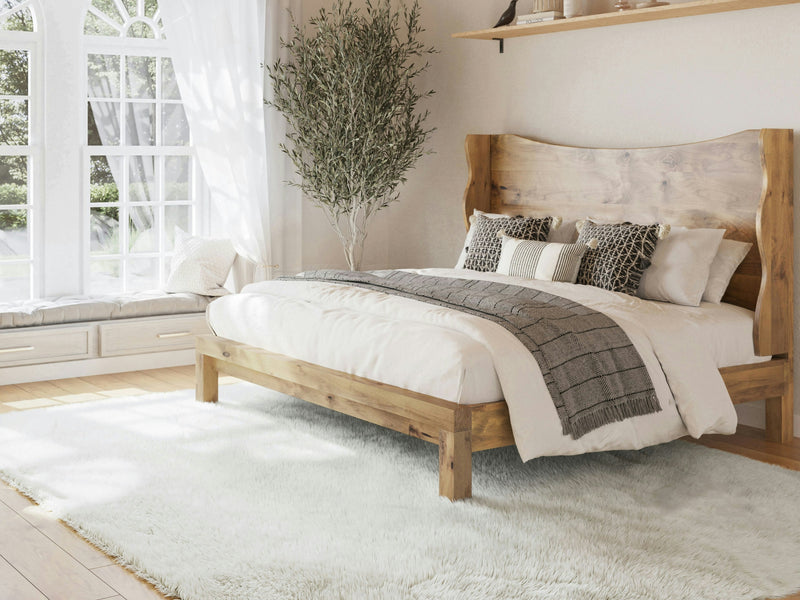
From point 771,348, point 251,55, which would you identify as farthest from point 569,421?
point 251,55

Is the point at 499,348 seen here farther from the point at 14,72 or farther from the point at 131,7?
the point at 131,7

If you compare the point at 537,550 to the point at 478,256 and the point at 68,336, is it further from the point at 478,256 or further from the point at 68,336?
the point at 68,336

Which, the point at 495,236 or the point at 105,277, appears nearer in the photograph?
the point at 495,236

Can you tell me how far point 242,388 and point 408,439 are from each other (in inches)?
50.6

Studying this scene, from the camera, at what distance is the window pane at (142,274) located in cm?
586

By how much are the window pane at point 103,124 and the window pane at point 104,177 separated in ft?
0.32

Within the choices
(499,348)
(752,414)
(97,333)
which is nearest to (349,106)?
(97,333)

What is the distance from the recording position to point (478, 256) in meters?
4.91

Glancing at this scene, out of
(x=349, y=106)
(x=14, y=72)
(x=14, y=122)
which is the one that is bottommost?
(x=14, y=122)

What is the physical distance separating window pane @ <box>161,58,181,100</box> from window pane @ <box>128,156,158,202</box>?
40cm

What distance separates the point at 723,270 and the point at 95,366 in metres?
3.30

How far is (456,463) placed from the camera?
319 centimetres

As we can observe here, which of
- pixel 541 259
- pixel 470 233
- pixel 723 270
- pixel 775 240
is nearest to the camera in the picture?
pixel 775 240

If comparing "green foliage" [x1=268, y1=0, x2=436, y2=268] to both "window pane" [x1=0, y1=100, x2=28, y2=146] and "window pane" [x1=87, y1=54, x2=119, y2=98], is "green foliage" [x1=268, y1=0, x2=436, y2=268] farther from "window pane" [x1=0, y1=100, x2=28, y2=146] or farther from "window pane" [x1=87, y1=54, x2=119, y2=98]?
"window pane" [x1=0, y1=100, x2=28, y2=146]
